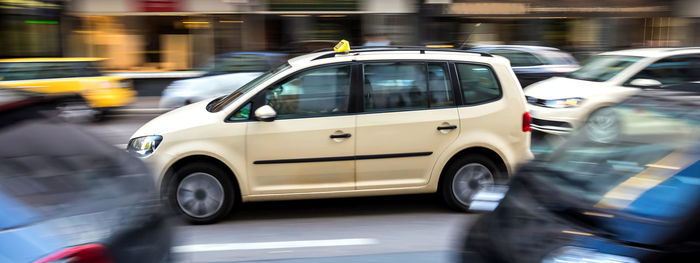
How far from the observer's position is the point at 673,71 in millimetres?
10297

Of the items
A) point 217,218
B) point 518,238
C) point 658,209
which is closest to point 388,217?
point 217,218

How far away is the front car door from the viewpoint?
606 cm

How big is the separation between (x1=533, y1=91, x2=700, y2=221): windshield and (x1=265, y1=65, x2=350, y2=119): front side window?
9.31 feet

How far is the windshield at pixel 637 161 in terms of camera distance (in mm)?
2666

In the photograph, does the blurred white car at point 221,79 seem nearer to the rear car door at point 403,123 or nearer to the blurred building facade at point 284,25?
the blurred building facade at point 284,25

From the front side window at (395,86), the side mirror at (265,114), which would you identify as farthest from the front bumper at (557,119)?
the side mirror at (265,114)

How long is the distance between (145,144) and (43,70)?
812cm

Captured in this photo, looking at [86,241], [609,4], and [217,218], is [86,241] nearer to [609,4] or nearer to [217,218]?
[217,218]

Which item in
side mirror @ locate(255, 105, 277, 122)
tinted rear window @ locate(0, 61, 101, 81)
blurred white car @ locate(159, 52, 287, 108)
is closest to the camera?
side mirror @ locate(255, 105, 277, 122)

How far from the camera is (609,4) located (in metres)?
21.4

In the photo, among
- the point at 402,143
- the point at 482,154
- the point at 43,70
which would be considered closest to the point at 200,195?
the point at 402,143

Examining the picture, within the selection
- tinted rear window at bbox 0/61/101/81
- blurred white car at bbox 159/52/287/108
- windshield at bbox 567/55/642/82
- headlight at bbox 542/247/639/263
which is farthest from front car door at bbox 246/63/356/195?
tinted rear window at bbox 0/61/101/81

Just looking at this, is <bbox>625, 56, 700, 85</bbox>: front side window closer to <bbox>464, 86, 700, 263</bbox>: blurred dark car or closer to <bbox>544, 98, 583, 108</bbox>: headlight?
<bbox>544, 98, 583, 108</bbox>: headlight

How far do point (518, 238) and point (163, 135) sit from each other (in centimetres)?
398
